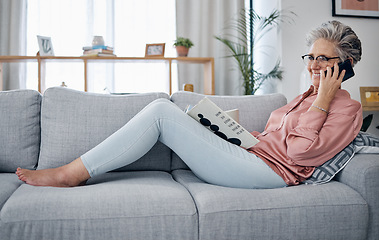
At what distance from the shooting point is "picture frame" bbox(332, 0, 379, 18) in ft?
11.0

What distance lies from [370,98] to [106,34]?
277cm

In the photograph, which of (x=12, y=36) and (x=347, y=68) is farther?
(x=12, y=36)

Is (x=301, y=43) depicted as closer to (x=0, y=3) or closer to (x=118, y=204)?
(x=118, y=204)

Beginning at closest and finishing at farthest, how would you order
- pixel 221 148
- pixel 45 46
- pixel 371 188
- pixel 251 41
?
pixel 371 188 < pixel 221 148 < pixel 45 46 < pixel 251 41

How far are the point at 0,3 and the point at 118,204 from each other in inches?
136

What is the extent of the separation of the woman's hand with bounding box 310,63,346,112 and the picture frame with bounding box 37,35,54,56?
9.50 feet

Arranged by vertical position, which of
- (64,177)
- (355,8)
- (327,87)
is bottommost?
(64,177)

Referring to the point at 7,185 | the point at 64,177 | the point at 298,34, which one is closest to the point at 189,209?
the point at 64,177

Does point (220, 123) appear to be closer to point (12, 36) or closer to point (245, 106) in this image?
point (245, 106)

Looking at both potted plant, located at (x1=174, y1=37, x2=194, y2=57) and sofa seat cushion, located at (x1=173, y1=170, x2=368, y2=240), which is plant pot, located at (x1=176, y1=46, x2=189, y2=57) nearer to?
potted plant, located at (x1=174, y1=37, x2=194, y2=57)

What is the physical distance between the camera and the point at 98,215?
124 centimetres

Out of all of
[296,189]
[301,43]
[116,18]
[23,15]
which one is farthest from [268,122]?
[23,15]

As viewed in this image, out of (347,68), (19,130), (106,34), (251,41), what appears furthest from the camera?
(106,34)

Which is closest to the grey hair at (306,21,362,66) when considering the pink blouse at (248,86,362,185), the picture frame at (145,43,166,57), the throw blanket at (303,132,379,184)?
the pink blouse at (248,86,362,185)
